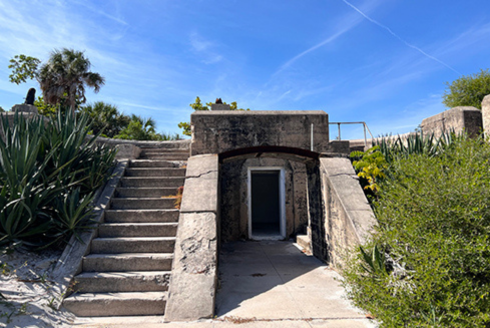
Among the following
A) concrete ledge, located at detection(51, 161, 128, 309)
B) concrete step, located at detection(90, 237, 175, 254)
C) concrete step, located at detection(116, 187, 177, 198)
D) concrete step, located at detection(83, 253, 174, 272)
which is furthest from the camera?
concrete step, located at detection(116, 187, 177, 198)

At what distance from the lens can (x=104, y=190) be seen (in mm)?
5242

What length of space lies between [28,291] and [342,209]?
4102 mm

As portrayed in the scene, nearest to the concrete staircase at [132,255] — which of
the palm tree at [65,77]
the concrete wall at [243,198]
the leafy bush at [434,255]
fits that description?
the leafy bush at [434,255]

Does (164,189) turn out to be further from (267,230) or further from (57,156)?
(267,230)

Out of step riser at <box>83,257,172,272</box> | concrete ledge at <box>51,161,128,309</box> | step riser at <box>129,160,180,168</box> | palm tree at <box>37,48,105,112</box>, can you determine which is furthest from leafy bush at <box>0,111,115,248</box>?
palm tree at <box>37,48,105,112</box>

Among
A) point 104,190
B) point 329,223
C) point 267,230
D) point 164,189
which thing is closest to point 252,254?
point 329,223

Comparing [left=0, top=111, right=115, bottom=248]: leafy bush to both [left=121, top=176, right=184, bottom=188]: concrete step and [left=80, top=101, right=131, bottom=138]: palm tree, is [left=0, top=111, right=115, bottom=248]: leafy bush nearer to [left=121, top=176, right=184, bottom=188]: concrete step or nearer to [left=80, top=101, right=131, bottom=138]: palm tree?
[left=121, top=176, right=184, bottom=188]: concrete step

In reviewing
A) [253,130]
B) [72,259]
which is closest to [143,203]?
[72,259]

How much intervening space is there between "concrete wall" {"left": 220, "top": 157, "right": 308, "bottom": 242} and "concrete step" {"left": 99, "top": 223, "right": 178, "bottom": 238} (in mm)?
4615

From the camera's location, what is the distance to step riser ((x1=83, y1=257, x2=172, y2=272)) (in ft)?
13.1

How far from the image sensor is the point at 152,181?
18.9 feet

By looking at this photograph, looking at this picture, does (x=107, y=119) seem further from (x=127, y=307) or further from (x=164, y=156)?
(x=127, y=307)

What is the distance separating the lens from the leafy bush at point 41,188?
3771 millimetres

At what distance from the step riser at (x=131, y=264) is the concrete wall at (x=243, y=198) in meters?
5.12
